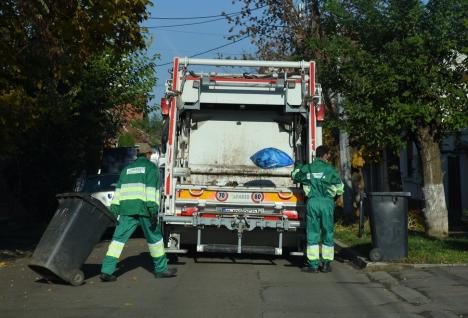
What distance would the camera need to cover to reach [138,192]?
29.1 ft

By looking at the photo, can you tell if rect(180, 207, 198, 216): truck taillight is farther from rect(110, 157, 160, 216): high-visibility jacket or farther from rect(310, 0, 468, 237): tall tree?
rect(310, 0, 468, 237): tall tree

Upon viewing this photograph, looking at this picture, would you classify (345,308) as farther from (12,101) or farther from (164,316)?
(12,101)

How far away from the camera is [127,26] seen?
11.1 metres

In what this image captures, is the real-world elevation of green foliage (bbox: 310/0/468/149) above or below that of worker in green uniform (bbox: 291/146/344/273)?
above

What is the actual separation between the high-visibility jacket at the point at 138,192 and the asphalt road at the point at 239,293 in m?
0.92

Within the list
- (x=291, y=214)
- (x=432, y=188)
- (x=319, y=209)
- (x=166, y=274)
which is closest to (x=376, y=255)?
(x=319, y=209)

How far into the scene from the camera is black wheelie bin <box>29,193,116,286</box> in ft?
26.8

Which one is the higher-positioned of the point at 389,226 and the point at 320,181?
the point at 320,181

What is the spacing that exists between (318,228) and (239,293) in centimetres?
213

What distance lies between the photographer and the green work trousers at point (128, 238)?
8734mm

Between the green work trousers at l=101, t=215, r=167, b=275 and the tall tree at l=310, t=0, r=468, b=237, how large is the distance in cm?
532

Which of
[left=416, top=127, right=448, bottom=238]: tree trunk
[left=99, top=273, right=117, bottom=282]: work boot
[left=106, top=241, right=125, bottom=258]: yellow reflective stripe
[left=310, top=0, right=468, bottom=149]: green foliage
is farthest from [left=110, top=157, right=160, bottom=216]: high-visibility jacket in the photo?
[left=416, top=127, right=448, bottom=238]: tree trunk

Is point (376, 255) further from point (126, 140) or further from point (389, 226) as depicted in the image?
point (126, 140)

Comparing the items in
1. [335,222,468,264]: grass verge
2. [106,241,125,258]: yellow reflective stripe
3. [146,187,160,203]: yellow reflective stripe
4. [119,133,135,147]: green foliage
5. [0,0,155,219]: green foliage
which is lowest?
[106,241,125,258]: yellow reflective stripe
